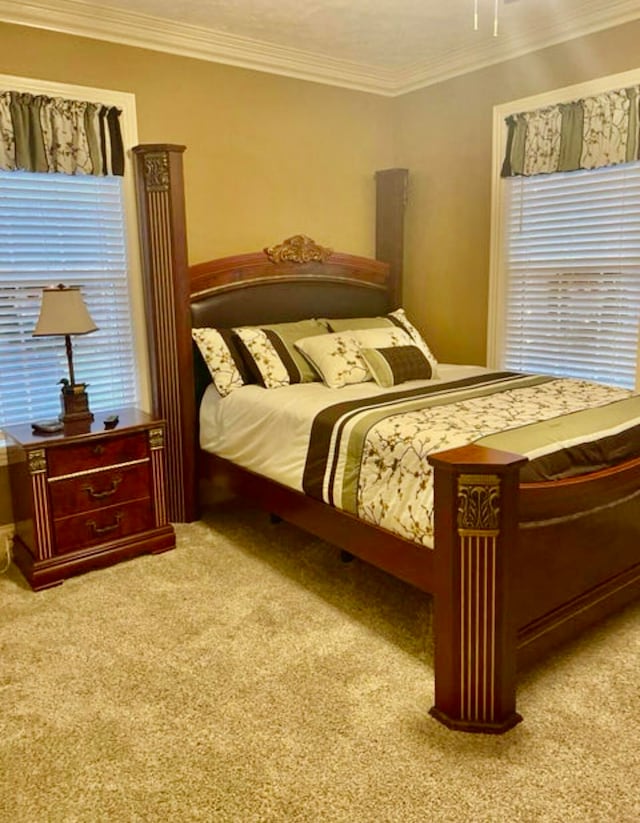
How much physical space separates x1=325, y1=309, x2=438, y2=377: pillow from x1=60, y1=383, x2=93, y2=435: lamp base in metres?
1.48

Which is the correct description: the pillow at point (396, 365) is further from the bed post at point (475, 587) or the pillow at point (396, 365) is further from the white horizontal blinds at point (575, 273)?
the bed post at point (475, 587)

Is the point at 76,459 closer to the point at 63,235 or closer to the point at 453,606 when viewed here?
the point at 63,235

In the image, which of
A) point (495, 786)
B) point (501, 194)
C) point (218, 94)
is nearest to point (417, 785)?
point (495, 786)

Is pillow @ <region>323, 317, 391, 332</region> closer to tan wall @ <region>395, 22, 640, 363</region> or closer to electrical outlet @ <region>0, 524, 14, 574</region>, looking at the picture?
tan wall @ <region>395, 22, 640, 363</region>

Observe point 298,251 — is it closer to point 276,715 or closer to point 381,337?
point 381,337

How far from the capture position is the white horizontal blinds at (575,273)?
340cm

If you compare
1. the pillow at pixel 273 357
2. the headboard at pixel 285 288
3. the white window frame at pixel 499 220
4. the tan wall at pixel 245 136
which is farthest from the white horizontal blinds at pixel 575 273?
the pillow at pixel 273 357

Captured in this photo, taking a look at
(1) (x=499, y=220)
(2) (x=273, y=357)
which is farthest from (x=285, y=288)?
(1) (x=499, y=220)

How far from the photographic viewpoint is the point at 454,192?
4.23 metres

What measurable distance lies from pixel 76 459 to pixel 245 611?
107cm

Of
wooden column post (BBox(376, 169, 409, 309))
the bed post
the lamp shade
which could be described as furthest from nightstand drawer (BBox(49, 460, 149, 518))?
wooden column post (BBox(376, 169, 409, 309))

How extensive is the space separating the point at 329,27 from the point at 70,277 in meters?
1.97

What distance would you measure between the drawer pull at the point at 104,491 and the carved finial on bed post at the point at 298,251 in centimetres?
165

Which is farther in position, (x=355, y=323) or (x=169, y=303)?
(x=355, y=323)
